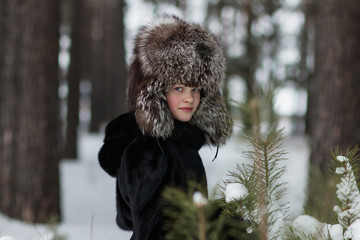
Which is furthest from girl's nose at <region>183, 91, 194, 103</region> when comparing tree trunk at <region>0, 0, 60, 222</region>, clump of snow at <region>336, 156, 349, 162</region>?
tree trunk at <region>0, 0, 60, 222</region>

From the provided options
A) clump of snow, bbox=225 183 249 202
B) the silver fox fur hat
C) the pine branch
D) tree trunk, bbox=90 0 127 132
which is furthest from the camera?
tree trunk, bbox=90 0 127 132

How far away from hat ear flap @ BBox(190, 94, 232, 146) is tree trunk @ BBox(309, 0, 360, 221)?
217cm

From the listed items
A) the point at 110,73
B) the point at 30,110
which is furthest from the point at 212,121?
the point at 110,73

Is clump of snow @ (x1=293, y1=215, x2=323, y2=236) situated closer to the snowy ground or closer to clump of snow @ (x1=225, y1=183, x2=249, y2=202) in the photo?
the snowy ground

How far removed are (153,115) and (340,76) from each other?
2.75 metres

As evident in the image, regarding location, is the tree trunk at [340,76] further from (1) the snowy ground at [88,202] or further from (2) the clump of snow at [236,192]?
(2) the clump of snow at [236,192]

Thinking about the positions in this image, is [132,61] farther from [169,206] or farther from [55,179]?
[55,179]

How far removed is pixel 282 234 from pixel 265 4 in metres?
15.2

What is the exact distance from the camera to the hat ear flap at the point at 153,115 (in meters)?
1.75

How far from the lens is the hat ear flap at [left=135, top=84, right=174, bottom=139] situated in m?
1.75

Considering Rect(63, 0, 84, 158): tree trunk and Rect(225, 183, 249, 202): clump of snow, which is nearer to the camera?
Rect(225, 183, 249, 202): clump of snow

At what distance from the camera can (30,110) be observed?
431cm

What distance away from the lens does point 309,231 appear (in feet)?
3.83

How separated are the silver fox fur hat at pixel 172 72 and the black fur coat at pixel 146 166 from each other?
0.25 feet
